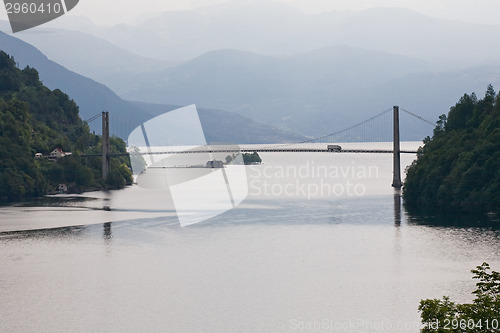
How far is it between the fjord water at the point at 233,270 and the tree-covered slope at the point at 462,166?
361 cm

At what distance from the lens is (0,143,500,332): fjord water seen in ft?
107

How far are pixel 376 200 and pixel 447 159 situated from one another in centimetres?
1640

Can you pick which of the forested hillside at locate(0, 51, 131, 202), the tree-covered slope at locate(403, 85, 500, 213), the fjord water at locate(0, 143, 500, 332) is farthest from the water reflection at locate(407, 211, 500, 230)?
the forested hillside at locate(0, 51, 131, 202)

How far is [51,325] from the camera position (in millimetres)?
31625

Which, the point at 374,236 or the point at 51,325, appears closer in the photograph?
the point at 51,325

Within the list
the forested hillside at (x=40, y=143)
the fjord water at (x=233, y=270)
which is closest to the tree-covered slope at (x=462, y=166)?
the fjord water at (x=233, y=270)

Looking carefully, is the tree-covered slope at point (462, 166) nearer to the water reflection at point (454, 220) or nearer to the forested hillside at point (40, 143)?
the water reflection at point (454, 220)

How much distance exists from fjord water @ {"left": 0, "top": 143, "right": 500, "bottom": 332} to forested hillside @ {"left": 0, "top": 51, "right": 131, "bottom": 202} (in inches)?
888

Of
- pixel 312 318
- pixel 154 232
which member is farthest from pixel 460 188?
pixel 312 318

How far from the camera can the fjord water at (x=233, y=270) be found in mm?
32625

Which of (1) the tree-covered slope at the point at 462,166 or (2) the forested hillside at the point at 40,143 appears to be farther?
(2) the forested hillside at the point at 40,143

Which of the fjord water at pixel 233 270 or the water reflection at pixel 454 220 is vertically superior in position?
the water reflection at pixel 454 220

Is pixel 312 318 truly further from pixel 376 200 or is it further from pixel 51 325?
pixel 376 200

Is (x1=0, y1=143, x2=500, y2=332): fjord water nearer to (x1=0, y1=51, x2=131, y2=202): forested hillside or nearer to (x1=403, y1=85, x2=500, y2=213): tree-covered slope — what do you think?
(x1=403, y1=85, x2=500, y2=213): tree-covered slope
